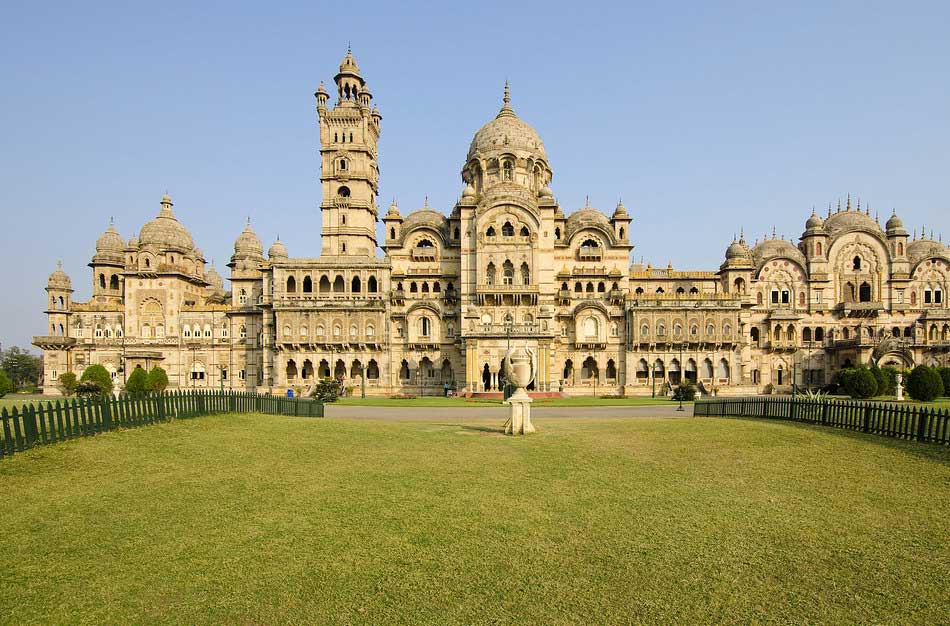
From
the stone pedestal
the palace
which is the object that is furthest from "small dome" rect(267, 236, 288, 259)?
the stone pedestal

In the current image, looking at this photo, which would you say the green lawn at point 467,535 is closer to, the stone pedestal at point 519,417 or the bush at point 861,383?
the stone pedestal at point 519,417

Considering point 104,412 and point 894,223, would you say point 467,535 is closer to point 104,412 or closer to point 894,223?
point 104,412

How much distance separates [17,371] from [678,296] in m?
82.4

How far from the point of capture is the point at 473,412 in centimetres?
2755

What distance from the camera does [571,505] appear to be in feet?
31.3

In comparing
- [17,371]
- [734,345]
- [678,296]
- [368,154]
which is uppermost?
[368,154]

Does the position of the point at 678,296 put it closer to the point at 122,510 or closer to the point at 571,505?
the point at 571,505

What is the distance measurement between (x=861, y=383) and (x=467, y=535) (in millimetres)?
39527

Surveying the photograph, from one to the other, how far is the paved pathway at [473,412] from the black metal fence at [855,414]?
2275 mm

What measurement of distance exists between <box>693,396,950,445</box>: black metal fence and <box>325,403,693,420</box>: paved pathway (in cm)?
228

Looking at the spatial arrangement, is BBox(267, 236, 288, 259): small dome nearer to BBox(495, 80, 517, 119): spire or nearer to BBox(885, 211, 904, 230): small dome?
BBox(495, 80, 517, 119): spire

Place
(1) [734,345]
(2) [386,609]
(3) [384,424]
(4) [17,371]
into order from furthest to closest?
(4) [17,371], (1) [734,345], (3) [384,424], (2) [386,609]

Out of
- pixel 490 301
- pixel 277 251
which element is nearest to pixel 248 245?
pixel 277 251

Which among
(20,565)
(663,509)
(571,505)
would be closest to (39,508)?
(20,565)
